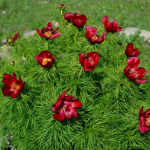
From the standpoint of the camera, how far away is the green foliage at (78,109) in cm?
173

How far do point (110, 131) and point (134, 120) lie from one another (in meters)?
0.29

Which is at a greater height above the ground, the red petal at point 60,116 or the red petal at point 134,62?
the red petal at point 134,62

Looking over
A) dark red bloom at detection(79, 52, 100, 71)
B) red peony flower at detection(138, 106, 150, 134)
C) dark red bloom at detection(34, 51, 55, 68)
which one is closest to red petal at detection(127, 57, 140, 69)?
dark red bloom at detection(79, 52, 100, 71)

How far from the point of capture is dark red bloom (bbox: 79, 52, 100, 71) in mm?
1573

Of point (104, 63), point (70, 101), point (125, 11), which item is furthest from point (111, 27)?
point (125, 11)

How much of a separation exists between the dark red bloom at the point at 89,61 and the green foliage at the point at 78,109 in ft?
0.46

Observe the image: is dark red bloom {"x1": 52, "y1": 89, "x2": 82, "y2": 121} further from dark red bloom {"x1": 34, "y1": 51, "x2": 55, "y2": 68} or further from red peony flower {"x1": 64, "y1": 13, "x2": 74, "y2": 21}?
red peony flower {"x1": 64, "y1": 13, "x2": 74, "y2": 21}

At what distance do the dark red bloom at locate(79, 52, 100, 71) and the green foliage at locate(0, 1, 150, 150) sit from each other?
0.46 ft

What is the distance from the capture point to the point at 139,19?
572 cm

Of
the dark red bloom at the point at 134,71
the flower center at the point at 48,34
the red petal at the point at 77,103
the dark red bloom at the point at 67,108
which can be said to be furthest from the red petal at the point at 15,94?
the dark red bloom at the point at 134,71

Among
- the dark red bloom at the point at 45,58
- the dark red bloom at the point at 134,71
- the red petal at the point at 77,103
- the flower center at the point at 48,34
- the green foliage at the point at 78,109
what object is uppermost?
the flower center at the point at 48,34

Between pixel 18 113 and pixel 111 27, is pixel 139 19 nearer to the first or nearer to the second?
pixel 111 27

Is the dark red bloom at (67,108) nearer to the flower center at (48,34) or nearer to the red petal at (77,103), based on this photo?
the red petal at (77,103)

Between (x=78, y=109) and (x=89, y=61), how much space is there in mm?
520
